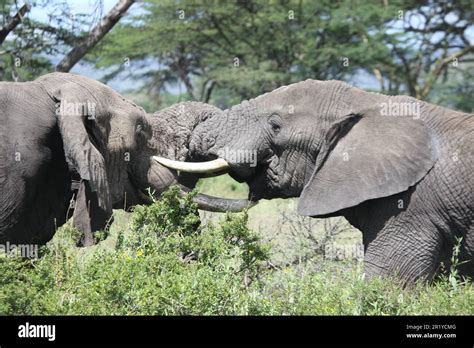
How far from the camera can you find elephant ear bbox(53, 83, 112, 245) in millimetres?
5824

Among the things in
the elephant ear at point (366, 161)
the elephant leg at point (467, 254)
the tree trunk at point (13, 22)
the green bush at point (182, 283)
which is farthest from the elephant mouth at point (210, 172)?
the tree trunk at point (13, 22)

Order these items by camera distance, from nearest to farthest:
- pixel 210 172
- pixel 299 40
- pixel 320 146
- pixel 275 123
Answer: pixel 320 146, pixel 275 123, pixel 210 172, pixel 299 40

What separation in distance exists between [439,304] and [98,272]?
1877 mm

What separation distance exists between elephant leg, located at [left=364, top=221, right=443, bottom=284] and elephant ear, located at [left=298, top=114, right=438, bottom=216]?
0.81 ft

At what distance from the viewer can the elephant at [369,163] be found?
19.0ft

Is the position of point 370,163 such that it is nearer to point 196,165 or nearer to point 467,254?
point 467,254

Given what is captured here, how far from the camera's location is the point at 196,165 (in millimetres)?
6496

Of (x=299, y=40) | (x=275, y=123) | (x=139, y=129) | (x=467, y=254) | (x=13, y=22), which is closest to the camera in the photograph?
(x=467, y=254)

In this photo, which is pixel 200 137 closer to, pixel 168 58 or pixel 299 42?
pixel 299 42

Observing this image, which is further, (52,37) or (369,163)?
(52,37)

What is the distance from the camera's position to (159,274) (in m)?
5.56

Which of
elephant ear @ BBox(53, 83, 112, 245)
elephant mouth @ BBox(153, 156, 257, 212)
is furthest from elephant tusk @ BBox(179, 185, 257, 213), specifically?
elephant ear @ BBox(53, 83, 112, 245)

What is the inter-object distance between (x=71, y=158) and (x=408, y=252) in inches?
83.1

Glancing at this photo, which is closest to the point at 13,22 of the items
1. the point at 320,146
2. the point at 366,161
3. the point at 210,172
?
the point at 210,172
